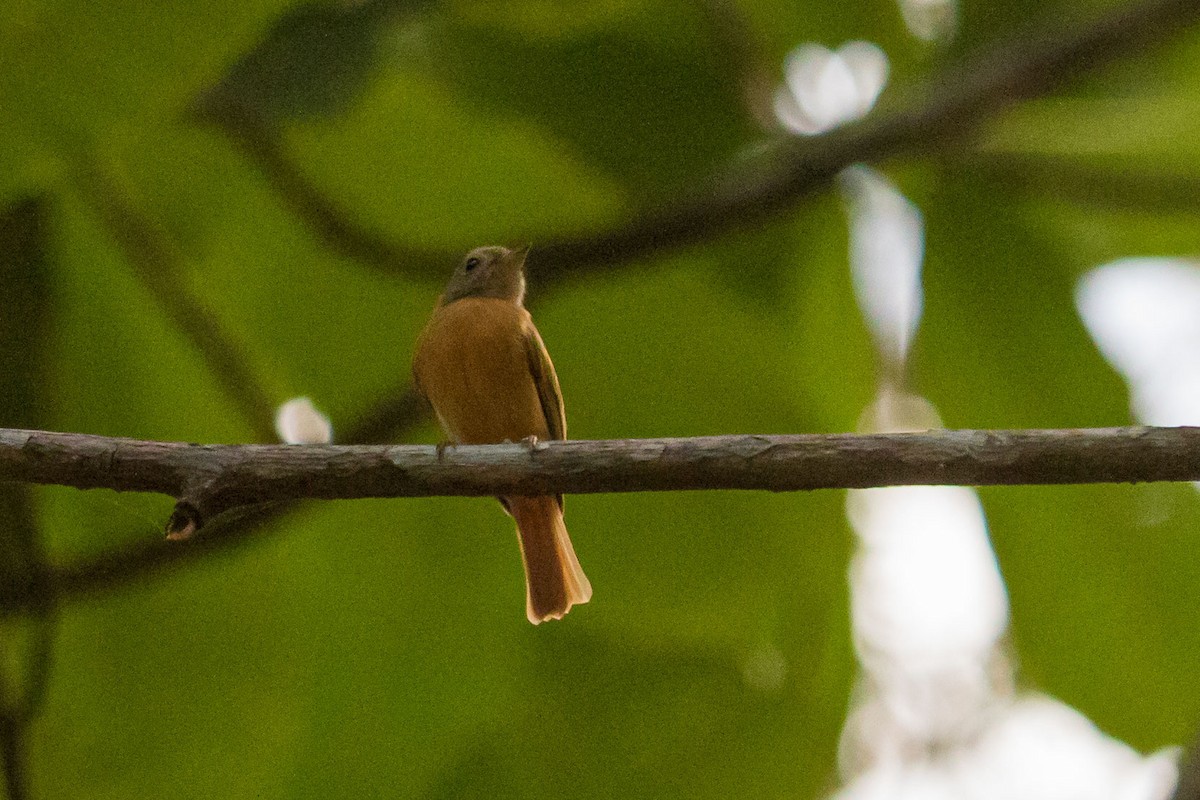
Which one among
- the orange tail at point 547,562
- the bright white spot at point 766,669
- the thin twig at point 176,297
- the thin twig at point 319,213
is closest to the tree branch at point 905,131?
the thin twig at point 319,213

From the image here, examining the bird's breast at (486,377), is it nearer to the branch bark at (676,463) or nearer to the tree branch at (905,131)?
the tree branch at (905,131)

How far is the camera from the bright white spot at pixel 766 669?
3570 mm

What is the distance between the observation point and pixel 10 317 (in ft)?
10.6

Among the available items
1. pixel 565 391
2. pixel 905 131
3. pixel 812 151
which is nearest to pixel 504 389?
pixel 565 391

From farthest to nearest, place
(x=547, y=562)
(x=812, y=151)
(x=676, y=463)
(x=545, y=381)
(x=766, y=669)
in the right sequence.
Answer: (x=545, y=381)
(x=812, y=151)
(x=766, y=669)
(x=547, y=562)
(x=676, y=463)

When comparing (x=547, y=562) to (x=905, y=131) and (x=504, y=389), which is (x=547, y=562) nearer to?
(x=504, y=389)

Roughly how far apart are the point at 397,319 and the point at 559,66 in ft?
2.65

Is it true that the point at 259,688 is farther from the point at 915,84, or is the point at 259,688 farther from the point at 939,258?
the point at 915,84

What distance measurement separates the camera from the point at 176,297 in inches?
139

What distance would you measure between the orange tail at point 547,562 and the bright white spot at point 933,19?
1.86m

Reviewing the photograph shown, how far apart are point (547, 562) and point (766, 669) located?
63 centimetres

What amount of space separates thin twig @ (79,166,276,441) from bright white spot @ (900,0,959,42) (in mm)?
2208

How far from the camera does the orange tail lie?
133 inches

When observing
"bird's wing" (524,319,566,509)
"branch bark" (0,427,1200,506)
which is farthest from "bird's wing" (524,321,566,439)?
"branch bark" (0,427,1200,506)
